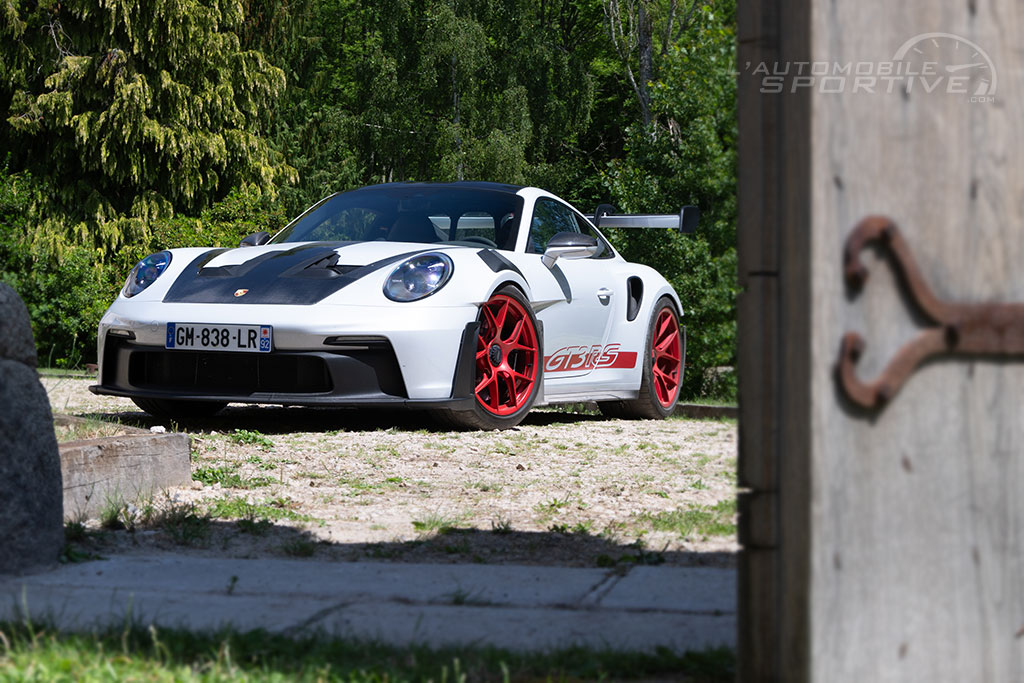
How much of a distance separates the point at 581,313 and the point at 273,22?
755 inches

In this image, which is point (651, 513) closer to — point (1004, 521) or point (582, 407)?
point (1004, 521)

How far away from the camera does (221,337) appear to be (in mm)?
5980

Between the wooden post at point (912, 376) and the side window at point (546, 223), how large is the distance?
492cm

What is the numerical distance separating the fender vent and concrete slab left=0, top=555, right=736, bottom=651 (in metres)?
4.40

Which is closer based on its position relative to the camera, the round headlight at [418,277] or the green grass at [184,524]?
the green grass at [184,524]

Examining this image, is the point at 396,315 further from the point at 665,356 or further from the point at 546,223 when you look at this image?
the point at 665,356

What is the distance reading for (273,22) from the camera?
24547mm

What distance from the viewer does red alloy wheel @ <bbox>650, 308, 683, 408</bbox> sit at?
25.6ft

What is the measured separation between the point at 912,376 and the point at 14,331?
7.90 ft

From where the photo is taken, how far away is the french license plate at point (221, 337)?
5.92 m

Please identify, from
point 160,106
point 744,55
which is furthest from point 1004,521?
point 160,106

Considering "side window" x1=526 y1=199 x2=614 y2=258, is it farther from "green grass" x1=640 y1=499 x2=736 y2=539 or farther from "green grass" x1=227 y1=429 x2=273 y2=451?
"green grass" x1=640 y1=499 x2=736 y2=539

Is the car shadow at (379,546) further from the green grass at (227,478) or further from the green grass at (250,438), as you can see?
the green grass at (250,438)

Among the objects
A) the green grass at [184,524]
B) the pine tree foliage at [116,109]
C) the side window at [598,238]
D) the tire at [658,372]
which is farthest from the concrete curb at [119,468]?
the pine tree foliage at [116,109]
